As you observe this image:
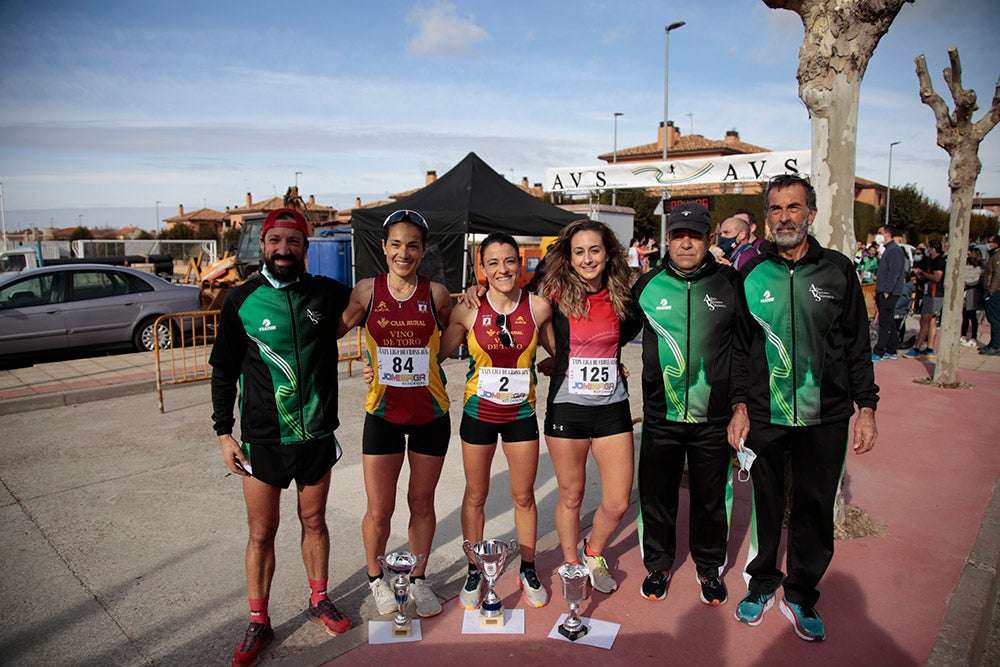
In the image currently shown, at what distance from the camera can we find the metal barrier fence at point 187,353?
810cm

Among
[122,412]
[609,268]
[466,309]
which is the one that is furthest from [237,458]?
[122,412]

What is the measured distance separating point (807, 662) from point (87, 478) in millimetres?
5460

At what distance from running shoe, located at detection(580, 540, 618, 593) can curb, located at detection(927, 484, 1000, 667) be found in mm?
1497

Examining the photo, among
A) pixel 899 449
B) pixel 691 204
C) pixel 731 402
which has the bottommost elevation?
pixel 899 449

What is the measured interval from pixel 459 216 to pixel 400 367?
8.74 meters

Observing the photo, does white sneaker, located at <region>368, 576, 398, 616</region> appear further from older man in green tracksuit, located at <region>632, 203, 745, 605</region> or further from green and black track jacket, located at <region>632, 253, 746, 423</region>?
green and black track jacket, located at <region>632, 253, 746, 423</region>

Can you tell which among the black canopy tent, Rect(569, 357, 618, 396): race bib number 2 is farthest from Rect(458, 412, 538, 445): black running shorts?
the black canopy tent

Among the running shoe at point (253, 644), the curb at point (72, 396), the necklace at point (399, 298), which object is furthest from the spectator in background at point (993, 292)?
the curb at point (72, 396)

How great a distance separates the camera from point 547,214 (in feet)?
42.3

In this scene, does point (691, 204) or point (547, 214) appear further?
point (547, 214)

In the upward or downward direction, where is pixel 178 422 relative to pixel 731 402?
downward

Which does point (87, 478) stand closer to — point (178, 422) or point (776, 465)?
point (178, 422)

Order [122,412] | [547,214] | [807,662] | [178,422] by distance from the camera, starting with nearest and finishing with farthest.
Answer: [807,662], [178,422], [122,412], [547,214]

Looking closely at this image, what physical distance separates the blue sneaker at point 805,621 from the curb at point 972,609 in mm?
460
